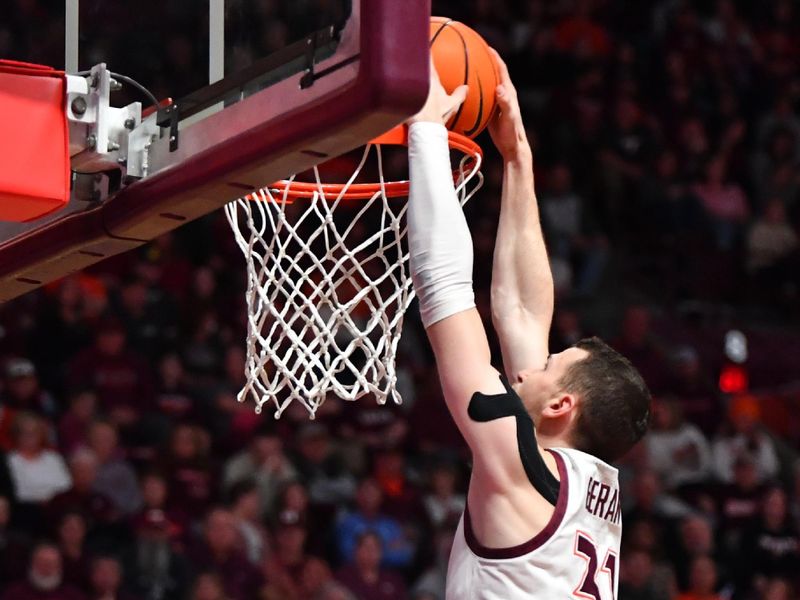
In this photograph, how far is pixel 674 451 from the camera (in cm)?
922

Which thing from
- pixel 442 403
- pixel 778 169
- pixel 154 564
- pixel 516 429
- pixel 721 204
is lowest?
pixel 154 564

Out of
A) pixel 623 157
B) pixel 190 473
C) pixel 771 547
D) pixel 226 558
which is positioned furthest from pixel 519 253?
pixel 623 157

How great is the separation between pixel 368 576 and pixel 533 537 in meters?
4.89

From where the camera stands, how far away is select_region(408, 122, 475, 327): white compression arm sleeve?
279cm

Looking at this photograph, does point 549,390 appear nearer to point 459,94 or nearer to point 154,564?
point 459,94

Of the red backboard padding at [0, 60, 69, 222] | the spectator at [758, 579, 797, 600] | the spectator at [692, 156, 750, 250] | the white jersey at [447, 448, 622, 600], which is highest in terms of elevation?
the spectator at [692, 156, 750, 250]

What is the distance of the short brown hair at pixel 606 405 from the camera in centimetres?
306

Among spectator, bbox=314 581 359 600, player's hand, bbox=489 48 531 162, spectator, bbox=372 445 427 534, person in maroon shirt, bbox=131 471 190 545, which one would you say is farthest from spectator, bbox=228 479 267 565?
player's hand, bbox=489 48 531 162

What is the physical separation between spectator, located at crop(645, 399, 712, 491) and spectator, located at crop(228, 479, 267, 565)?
267 centimetres

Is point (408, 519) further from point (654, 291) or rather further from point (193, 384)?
point (654, 291)

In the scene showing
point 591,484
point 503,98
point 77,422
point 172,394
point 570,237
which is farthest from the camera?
point 570,237

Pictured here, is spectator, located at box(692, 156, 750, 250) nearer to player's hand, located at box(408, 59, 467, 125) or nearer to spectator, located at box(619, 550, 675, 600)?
spectator, located at box(619, 550, 675, 600)

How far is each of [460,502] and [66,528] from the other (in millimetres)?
2322

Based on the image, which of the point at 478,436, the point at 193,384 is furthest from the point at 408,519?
the point at 478,436
